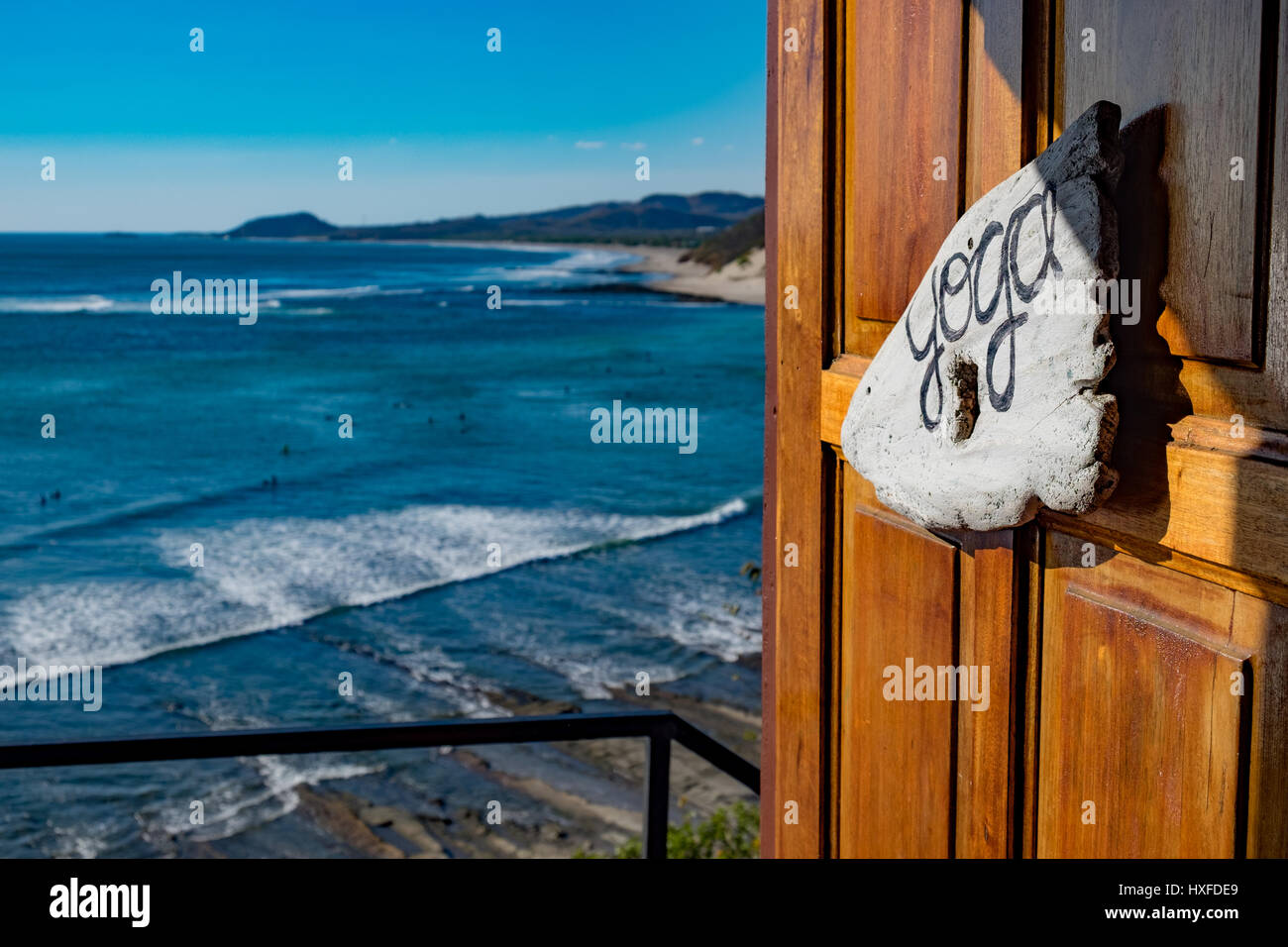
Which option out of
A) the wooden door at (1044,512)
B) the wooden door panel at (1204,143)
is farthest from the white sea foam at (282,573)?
the wooden door panel at (1204,143)

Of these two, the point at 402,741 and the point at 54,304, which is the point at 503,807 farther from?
the point at 54,304

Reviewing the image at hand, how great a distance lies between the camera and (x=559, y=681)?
12773 millimetres

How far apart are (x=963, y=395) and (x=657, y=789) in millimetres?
1445

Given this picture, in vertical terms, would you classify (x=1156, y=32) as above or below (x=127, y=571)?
above

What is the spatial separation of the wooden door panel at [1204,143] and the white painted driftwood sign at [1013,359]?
7 centimetres

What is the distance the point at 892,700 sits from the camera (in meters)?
2.21

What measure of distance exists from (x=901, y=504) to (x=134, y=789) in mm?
10413

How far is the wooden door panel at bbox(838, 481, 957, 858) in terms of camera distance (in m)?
2.05

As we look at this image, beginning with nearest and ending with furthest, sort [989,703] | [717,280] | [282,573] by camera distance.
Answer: [989,703]
[282,573]
[717,280]

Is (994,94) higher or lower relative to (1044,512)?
higher

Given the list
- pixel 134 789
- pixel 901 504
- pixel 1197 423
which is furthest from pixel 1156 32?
pixel 134 789

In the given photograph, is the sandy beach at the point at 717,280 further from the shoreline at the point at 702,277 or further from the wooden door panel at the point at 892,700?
the wooden door panel at the point at 892,700

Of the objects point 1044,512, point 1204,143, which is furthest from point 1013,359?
point 1204,143
